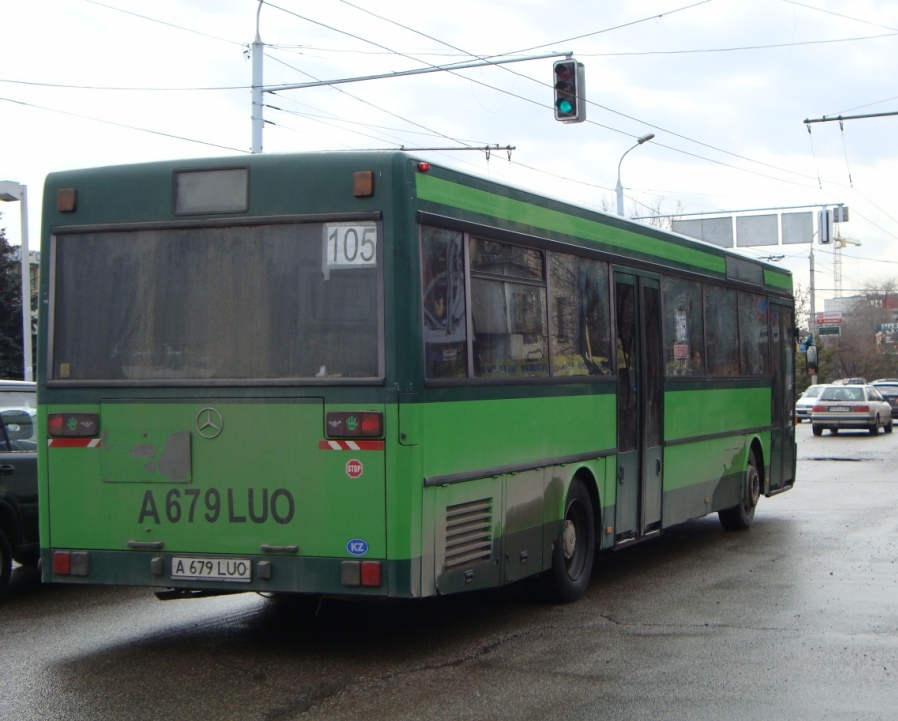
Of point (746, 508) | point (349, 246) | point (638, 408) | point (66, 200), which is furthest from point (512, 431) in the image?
point (746, 508)

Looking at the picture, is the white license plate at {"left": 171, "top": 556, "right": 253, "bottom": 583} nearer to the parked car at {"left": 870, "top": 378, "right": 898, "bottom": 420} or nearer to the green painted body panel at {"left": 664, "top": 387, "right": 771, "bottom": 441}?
the green painted body panel at {"left": 664, "top": 387, "right": 771, "bottom": 441}

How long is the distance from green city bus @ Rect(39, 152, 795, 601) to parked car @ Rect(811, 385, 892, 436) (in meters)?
32.0

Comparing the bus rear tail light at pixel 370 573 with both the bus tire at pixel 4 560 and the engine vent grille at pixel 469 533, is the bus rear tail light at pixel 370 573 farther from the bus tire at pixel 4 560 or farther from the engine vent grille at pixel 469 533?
the bus tire at pixel 4 560

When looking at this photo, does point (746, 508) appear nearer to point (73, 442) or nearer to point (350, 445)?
point (350, 445)

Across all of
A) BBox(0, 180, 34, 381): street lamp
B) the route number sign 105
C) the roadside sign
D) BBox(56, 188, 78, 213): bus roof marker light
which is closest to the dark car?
BBox(56, 188, 78, 213): bus roof marker light

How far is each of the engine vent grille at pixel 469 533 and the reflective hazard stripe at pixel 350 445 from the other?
26.2 inches

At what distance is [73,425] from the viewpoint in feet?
25.3

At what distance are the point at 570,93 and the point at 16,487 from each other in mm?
10566

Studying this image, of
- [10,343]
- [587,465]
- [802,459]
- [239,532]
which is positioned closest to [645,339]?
[587,465]

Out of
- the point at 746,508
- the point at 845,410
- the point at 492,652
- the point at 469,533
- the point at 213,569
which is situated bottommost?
the point at 492,652

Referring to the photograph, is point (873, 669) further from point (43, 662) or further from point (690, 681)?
point (43, 662)

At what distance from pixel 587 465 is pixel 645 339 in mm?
1863

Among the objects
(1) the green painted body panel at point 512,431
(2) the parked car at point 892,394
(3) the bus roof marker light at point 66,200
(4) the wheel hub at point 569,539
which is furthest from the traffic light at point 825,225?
(3) the bus roof marker light at point 66,200

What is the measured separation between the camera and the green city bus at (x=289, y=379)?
7184mm
